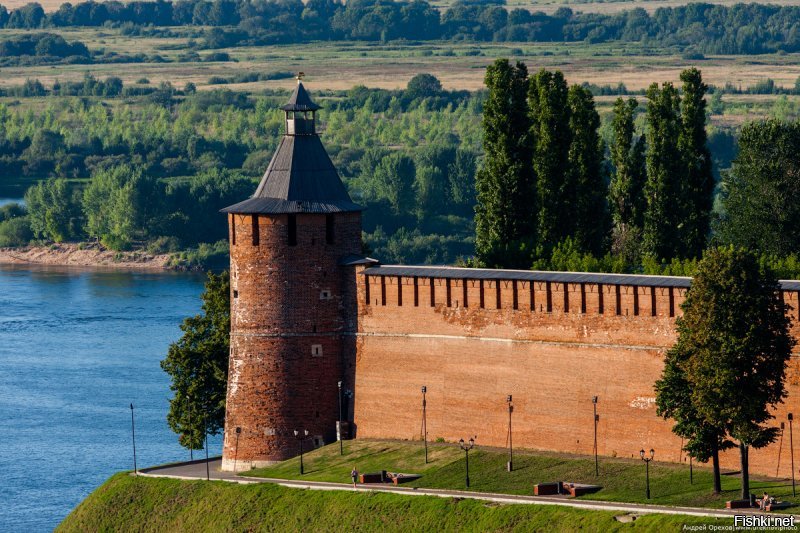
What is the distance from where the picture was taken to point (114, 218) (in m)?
126

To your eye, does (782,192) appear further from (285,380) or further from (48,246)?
(48,246)

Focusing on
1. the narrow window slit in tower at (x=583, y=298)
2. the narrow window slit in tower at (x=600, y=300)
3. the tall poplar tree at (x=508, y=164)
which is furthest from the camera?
the tall poplar tree at (x=508, y=164)

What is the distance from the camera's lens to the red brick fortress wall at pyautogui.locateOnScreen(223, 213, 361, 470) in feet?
184

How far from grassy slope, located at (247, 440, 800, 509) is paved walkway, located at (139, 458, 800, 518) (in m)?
0.39

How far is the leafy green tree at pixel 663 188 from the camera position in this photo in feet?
214

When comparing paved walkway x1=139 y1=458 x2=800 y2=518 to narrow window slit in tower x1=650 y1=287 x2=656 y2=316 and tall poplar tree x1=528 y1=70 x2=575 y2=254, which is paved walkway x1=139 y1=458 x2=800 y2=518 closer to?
narrow window slit in tower x1=650 y1=287 x2=656 y2=316

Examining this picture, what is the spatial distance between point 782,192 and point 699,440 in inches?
856

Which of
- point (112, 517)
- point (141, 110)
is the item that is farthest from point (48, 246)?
point (112, 517)

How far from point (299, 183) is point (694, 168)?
46.3 ft

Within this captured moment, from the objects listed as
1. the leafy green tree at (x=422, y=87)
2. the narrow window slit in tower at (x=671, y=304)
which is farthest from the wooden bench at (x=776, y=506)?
the leafy green tree at (x=422, y=87)

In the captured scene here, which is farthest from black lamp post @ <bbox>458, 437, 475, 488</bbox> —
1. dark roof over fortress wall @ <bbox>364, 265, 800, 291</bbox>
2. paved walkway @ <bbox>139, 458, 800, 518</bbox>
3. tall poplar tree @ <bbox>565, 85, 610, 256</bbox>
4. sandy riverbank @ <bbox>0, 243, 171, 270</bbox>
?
sandy riverbank @ <bbox>0, 243, 171, 270</bbox>

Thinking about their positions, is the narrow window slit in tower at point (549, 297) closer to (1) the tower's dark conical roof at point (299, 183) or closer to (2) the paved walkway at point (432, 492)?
(2) the paved walkway at point (432, 492)

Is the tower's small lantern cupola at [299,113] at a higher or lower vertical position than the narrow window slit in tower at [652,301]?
higher

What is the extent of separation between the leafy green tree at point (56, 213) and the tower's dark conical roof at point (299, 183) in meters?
71.5
